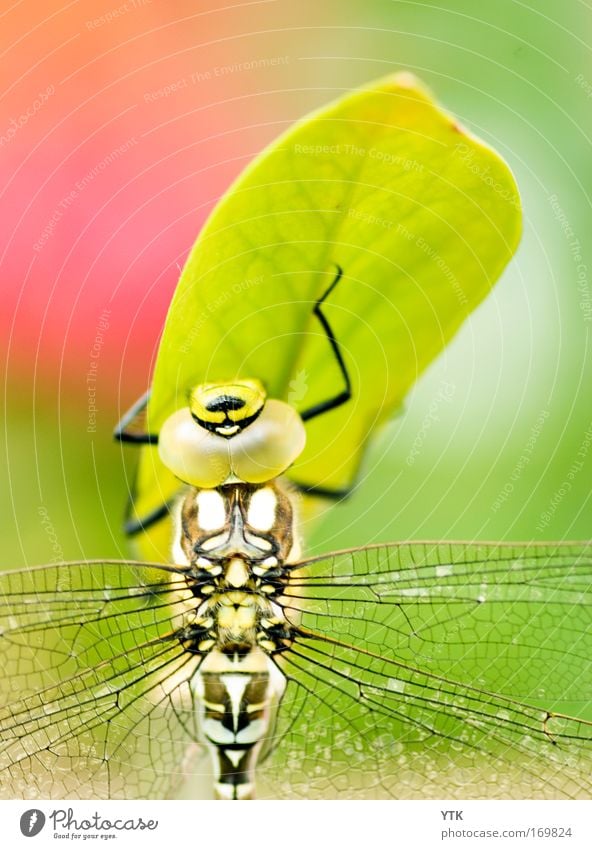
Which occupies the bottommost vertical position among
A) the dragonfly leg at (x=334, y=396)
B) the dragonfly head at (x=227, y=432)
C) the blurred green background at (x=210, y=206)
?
the dragonfly head at (x=227, y=432)

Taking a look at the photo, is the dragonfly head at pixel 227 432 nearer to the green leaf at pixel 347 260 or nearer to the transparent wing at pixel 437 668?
the green leaf at pixel 347 260

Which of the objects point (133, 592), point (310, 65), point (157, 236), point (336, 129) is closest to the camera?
point (336, 129)

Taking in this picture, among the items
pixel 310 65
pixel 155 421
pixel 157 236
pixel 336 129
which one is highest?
pixel 310 65

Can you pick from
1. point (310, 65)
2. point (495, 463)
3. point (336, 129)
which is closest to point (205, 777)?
point (495, 463)

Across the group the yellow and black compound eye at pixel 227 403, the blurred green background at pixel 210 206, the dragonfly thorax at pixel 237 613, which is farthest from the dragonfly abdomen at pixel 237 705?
the yellow and black compound eye at pixel 227 403

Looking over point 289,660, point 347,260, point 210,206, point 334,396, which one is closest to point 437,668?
point 289,660

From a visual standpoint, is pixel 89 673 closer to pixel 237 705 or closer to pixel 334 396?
pixel 237 705
